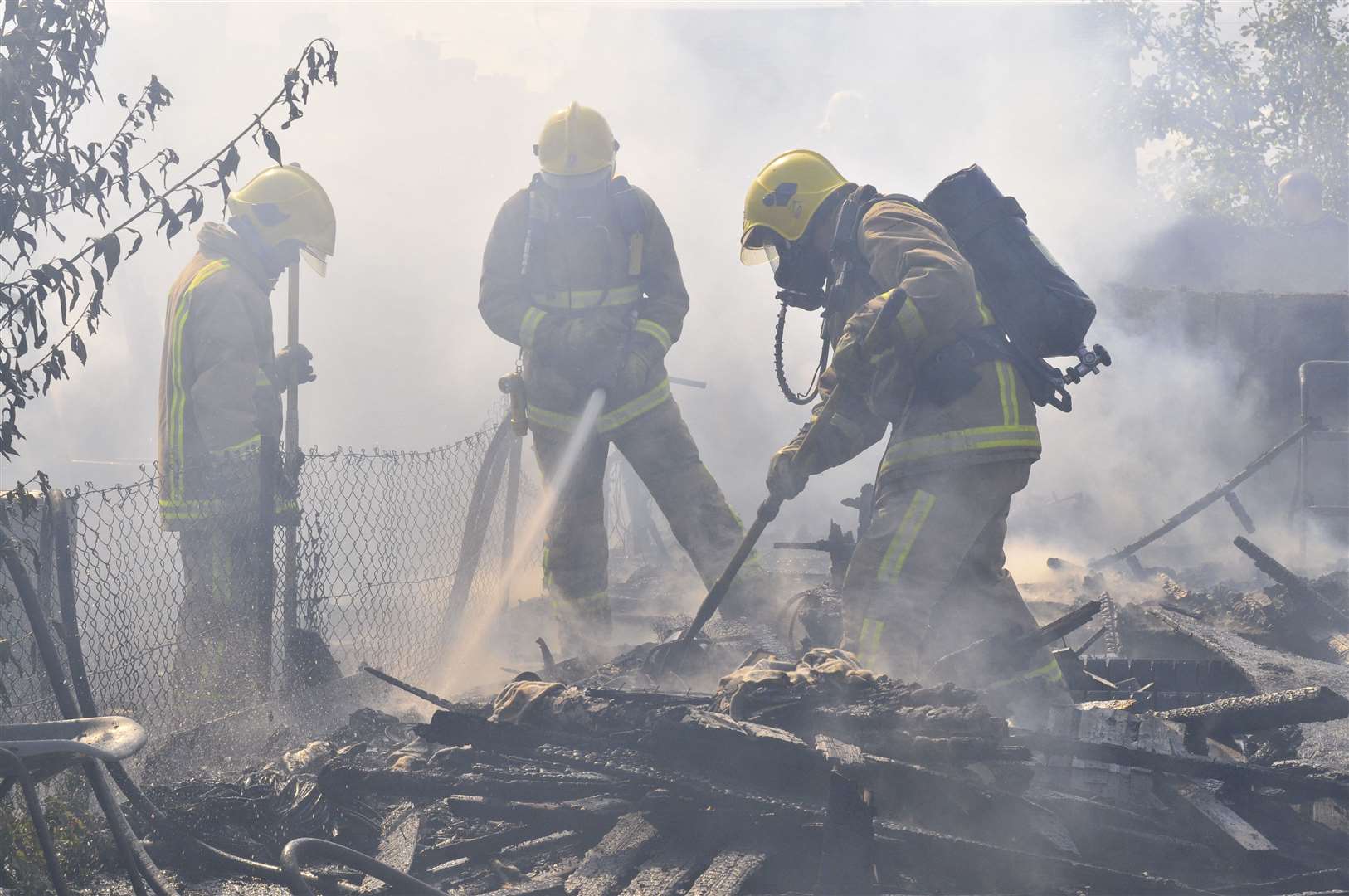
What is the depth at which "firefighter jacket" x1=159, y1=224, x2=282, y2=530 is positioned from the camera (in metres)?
5.45

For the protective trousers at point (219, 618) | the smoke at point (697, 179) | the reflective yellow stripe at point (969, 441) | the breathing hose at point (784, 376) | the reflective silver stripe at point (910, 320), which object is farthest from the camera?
the smoke at point (697, 179)

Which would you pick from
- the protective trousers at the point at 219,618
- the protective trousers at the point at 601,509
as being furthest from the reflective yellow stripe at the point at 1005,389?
the protective trousers at the point at 219,618

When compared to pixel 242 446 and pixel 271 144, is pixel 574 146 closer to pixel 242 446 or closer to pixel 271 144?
pixel 242 446

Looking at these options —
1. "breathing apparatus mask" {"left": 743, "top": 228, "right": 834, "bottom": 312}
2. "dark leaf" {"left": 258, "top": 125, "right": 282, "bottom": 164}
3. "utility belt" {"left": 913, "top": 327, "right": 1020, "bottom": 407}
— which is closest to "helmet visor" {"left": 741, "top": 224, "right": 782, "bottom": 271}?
"breathing apparatus mask" {"left": 743, "top": 228, "right": 834, "bottom": 312}

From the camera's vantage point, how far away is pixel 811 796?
3.46 metres

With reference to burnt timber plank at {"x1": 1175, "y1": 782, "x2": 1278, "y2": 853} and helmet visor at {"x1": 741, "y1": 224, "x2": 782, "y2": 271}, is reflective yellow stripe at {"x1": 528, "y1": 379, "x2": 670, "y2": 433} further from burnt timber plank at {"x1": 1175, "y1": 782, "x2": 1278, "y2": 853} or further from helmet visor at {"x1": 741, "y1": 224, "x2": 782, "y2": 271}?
burnt timber plank at {"x1": 1175, "y1": 782, "x2": 1278, "y2": 853}

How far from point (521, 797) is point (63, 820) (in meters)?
1.42

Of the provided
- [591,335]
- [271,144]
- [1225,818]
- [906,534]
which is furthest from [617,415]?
[1225,818]

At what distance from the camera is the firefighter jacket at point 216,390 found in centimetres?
545

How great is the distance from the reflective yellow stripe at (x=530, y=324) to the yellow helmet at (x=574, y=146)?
71 centimetres

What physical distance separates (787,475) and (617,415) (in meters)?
1.71

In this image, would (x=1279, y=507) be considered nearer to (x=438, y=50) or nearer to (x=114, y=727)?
(x=114, y=727)

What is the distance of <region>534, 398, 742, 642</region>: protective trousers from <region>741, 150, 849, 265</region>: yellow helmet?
5.01 feet

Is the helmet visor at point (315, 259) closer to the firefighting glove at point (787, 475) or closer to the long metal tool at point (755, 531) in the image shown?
the long metal tool at point (755, 531)
